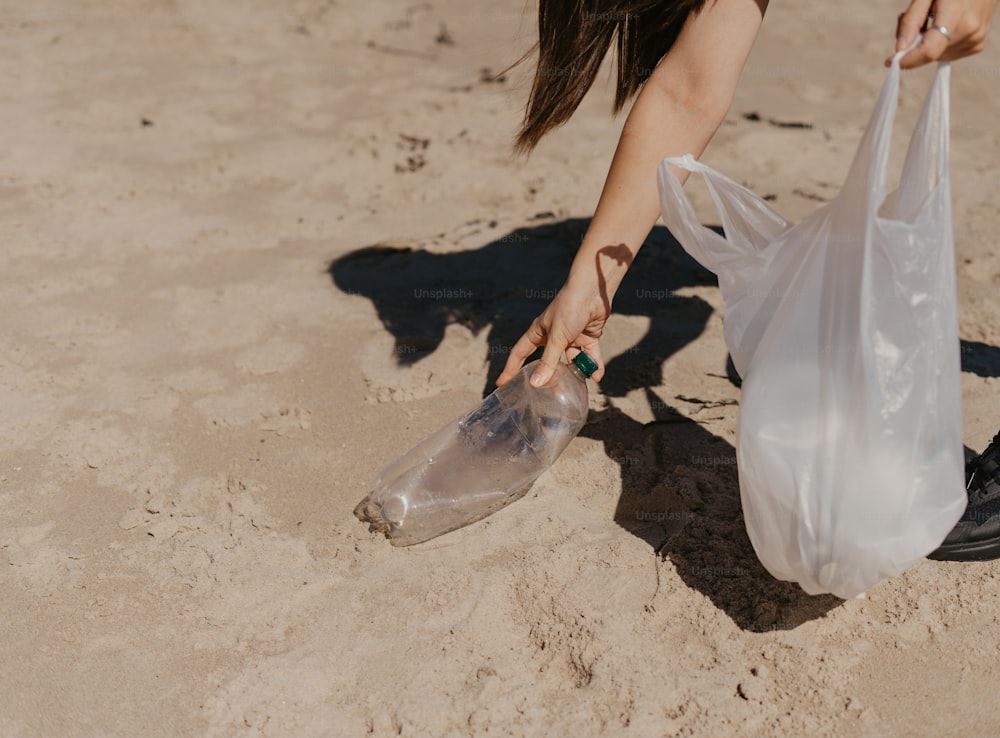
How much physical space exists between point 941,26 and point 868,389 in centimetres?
47

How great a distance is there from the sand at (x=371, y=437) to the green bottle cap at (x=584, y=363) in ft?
0.72

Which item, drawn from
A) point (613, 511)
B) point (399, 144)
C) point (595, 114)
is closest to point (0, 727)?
point (613, 511)

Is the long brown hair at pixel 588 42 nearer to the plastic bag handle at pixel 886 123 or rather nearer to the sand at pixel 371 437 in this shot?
the sand at pixel 371 437

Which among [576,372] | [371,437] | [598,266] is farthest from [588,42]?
[371,437]

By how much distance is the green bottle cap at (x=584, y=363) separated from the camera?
62.5 inches

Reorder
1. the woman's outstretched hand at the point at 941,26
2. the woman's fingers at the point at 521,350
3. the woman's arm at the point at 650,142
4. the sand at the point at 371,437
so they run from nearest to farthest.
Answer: the woman's outstretched hand at the point at 941,26, the sand at the point at 371,437, the woman's arm at the point at 650,142, the woman's fingers at the point at 521,350

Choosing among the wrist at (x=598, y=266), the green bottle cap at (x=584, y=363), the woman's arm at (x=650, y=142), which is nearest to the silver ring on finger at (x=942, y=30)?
the woman's arm at (x=650, y=142)

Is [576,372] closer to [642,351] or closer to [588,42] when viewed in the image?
[642,351]

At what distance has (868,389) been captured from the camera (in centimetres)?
120

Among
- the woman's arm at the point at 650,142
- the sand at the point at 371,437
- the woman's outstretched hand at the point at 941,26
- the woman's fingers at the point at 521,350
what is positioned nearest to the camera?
the woman's outstretched hand at the point at 941,26

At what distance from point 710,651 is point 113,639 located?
90cm

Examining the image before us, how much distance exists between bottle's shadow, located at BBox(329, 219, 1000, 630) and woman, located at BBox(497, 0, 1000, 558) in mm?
265

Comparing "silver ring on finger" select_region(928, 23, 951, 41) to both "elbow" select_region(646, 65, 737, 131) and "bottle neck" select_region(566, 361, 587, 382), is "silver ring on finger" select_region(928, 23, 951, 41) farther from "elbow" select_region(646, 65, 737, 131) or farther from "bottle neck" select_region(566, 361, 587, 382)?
"bottle neck" select_region(566, 361, 587, 382)

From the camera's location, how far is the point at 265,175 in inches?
117
